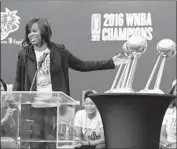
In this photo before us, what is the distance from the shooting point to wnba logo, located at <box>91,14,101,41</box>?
432 centimetres

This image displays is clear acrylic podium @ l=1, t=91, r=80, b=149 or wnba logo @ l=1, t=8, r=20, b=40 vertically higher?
wnba logo @ l=1, t=8, r=20, b=40

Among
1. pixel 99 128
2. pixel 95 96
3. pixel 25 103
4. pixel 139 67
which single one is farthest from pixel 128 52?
pixel 139 67

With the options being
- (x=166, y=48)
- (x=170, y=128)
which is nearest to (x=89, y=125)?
(x=170, y=128)

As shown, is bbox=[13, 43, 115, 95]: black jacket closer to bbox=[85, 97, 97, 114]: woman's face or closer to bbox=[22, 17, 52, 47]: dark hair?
bbox=[22, 17, 52, 47]: dark hair

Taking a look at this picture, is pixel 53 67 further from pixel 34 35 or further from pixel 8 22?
pixel 8 22

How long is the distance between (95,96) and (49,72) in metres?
0.57

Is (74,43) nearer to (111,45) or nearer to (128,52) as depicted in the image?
(111,45)

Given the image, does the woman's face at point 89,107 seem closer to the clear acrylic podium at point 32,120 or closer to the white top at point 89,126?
the white top at point 89,126

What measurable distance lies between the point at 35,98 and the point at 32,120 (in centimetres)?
8

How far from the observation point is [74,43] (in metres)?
4.33

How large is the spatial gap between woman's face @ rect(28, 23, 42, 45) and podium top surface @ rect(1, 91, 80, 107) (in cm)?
45

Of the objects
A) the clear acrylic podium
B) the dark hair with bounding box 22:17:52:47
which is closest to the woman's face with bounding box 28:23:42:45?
the dark hair with bounding box 22:17:52:47

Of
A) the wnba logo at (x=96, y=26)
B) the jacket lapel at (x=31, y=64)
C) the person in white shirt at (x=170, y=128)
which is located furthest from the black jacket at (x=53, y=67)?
the wnba logo at (x=96, y=26)

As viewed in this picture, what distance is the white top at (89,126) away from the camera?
360 centimetres
